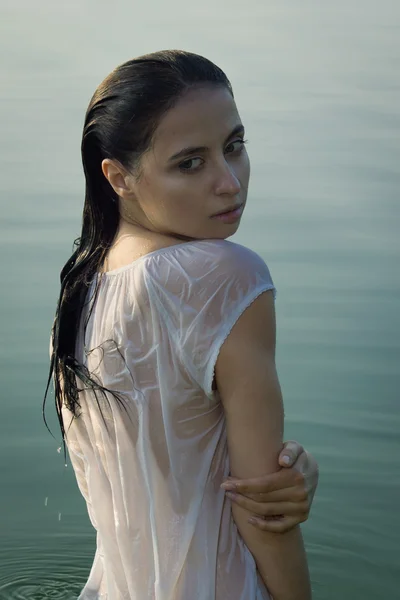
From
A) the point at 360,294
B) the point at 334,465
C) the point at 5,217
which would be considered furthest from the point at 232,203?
the point at 5,217

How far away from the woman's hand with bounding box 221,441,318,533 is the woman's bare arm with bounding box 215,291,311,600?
15mm

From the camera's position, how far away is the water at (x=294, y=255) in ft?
11.4

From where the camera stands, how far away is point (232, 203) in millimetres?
1855

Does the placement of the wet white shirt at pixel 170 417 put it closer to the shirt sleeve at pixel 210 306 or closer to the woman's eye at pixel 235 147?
the shirt sleeve at pixel 210 306

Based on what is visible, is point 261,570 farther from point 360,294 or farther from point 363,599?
point 360,294

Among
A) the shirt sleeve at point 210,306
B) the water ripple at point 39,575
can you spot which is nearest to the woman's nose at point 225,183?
the shirt sleeve at point 210,306

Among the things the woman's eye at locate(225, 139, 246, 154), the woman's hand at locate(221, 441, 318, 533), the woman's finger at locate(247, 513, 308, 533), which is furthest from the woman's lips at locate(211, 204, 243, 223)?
the woman's finger at locate(247, 513, 308, 533)

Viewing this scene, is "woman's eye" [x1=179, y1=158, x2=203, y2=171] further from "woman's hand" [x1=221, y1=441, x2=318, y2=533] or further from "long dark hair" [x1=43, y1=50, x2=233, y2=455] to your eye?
"woman's hand" [x1=221, y1=441, x2=318, y2=533]

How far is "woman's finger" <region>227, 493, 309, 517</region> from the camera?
1810mm

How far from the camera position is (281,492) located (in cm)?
183

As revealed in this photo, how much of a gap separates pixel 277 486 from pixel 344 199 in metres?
4.35

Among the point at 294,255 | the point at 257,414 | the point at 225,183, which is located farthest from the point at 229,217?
the point at 294,255

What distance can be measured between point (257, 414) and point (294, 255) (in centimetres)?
363

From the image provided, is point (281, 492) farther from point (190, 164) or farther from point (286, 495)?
point (190, 164)
